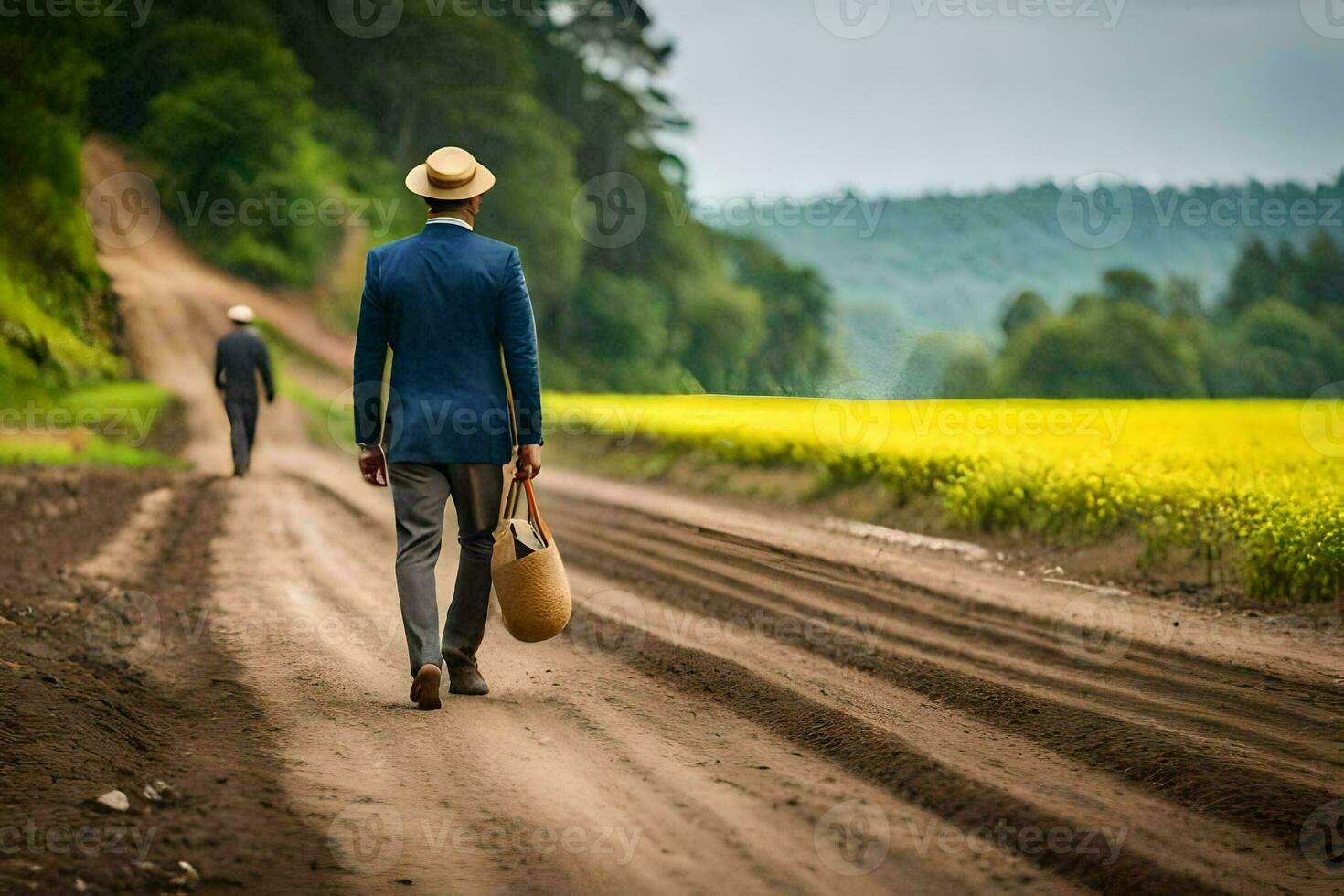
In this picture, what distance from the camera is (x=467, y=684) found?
5.70 meters

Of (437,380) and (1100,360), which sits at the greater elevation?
(1100,360)

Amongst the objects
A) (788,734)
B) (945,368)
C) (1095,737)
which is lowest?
(788,734)

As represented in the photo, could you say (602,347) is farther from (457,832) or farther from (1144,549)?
(457,832)

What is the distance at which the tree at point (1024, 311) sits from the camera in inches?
2229

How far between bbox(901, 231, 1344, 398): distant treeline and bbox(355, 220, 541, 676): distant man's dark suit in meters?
32.9

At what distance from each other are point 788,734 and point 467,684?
1.61 meters

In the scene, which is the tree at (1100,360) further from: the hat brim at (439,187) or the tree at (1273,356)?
the hat brim at (439,187)

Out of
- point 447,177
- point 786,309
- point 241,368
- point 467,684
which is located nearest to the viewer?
point 447,177

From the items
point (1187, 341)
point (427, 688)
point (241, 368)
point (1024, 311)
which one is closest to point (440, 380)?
point (427, 688)

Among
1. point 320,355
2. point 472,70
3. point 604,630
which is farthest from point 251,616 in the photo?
point 472,70

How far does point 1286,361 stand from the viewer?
47969 millimetres

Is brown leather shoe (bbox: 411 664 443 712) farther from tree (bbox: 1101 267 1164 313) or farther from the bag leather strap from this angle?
tree (bbox: 1101 267 1164 313)

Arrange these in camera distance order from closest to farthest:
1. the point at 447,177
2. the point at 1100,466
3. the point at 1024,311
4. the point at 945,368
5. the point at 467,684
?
the point at 447,177, the point at 467,684, the point at 1100,466, the point at 945,368, the point at 1024,311

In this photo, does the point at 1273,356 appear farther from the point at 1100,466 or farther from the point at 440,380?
the point at 440,380
